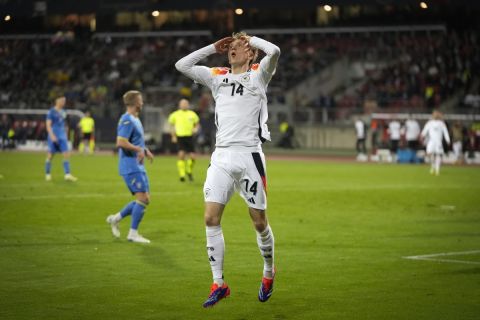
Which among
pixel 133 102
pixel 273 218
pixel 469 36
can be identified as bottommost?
pixel 273 218

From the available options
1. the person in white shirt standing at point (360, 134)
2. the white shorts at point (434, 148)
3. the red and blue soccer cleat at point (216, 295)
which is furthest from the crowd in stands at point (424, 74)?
the red and blue soccer cleat at point (216, 295)

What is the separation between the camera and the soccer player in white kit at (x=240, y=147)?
9.76 meters

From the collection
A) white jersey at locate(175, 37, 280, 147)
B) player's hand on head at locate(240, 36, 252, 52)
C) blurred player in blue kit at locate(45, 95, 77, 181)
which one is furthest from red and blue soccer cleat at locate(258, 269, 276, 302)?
blurred player in blue kit at locate(45, 95, 77, 181)

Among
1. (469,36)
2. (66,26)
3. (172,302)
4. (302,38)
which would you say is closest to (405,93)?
(469,36)

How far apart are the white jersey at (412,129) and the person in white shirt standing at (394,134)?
1032 mm

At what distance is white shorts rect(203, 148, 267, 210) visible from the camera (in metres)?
9.75

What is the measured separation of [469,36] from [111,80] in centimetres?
2348

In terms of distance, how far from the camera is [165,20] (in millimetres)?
66000

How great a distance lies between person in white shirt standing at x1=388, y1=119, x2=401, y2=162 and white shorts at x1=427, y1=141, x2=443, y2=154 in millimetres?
9076

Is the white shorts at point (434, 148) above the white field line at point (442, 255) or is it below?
above

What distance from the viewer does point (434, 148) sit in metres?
35.7

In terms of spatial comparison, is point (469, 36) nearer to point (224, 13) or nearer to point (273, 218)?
point (224, 13)

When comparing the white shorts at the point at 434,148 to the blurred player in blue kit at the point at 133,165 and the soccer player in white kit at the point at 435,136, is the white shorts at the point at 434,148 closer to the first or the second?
the soccer player in white kit at the point at 435,136

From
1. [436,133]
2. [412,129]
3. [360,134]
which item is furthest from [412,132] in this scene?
[436,133]
